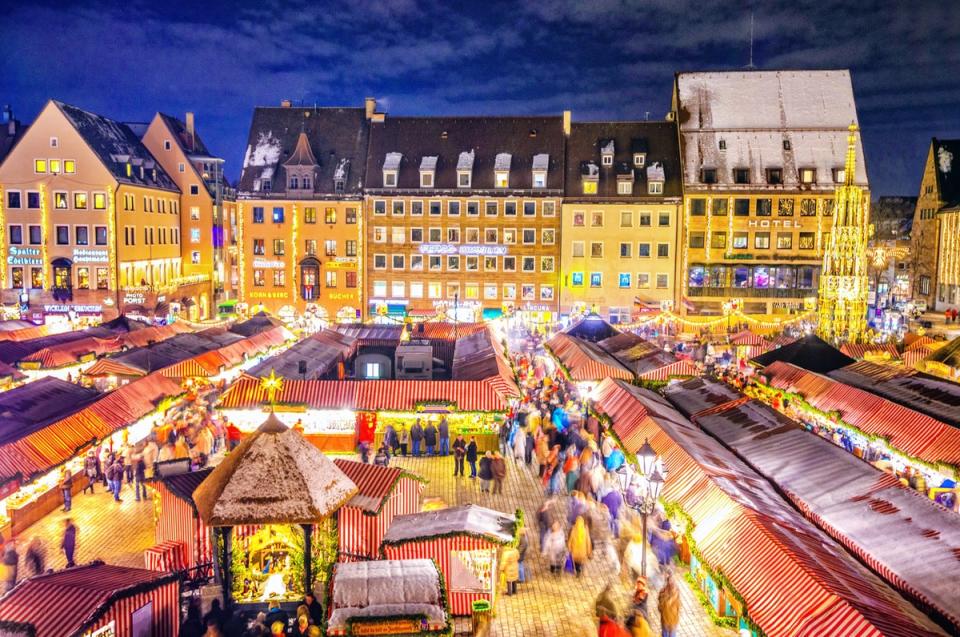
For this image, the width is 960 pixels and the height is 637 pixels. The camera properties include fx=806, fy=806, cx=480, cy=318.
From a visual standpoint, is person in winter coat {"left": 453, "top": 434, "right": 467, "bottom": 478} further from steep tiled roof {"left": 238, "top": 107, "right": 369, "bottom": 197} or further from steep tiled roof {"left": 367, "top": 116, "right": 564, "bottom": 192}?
steep tiled roof {"left": 238, "top": 107, "right": 369, "bottom": 197}

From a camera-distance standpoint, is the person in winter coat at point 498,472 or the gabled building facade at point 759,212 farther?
the gabled building facade at point 759,212

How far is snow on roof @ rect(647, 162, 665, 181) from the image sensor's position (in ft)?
163

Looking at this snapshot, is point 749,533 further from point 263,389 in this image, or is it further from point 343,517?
point 263,389

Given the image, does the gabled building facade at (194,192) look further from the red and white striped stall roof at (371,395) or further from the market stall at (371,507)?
the market stall at (371,507)

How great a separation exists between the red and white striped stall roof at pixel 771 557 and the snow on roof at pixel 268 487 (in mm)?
5522

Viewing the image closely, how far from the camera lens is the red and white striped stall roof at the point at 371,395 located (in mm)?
20703

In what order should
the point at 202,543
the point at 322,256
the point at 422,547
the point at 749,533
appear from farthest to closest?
the point at 322,256
the point at 202,543
the point at 422,547
the point at 749,533

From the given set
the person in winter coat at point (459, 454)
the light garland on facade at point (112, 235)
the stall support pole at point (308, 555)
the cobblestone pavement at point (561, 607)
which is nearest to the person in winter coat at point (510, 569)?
the cobblestone pavement at point (561, 607)

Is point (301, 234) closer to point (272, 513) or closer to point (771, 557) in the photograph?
point (272, 513)

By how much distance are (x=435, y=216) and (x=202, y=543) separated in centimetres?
3881

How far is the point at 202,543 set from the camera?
42.0 feet

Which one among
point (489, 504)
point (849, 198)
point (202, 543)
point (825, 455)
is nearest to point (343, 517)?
point (202, 543)

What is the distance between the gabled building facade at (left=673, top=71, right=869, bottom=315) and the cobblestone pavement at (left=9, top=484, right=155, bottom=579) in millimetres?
38268

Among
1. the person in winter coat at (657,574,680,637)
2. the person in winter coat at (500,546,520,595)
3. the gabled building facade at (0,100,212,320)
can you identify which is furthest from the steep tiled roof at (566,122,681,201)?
the person in winter coat at (657,574,680,637)
